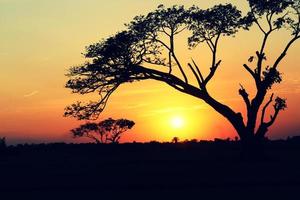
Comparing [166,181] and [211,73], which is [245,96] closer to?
[211,73]

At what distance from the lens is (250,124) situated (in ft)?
125

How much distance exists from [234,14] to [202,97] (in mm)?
6559

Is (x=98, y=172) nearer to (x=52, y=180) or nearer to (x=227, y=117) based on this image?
(x=52, y=180)

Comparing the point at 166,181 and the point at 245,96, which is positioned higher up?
the point at 245,96

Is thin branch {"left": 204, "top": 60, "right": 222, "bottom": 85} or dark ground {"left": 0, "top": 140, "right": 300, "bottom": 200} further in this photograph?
thin branch {"left": 204, "top": 60, "right": 222, "bottom": 85}

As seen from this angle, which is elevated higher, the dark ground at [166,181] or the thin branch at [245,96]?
the thin branch at [245,96]

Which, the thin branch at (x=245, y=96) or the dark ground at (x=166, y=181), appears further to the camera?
the thin branch at (x=245, y=96)

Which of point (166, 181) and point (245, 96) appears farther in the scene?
point (245, 96)

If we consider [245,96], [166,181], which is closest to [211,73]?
[245,96]

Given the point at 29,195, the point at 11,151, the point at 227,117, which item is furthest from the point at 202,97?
the point at 11,151

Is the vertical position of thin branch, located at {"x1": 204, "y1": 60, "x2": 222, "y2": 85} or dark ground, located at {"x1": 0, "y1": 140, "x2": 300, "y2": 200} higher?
thin branch, located at {"x1": 204, "y1": 60, "x2": 222, "y2": 85}

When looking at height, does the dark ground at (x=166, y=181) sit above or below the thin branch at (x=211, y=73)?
below

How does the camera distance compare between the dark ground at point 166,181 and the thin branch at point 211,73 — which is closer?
the dark ground at point 166,181

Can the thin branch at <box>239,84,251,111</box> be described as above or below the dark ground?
above
